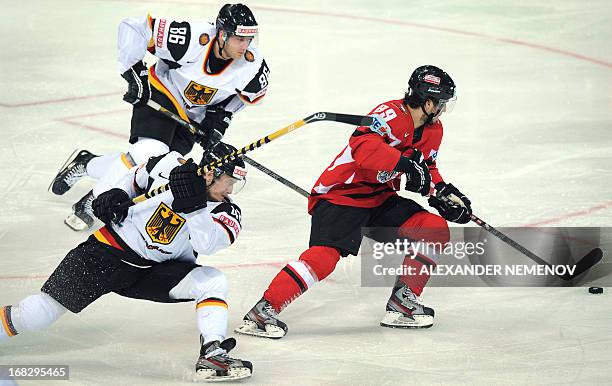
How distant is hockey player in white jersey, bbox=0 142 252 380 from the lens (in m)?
3.68

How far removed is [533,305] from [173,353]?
142cm

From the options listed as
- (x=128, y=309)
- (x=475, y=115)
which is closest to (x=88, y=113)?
(x=475, y=115)

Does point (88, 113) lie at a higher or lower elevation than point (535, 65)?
lower

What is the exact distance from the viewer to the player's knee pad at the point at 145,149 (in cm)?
489

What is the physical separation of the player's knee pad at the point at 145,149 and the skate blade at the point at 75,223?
0.47m

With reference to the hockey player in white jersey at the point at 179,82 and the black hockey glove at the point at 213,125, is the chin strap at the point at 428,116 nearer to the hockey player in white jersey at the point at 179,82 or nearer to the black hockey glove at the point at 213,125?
the hockey player in white jersey at the point at 179,82

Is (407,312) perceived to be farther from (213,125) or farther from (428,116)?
(213,125)

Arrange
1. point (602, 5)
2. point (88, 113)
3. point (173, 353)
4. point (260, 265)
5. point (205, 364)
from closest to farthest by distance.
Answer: point (205, 364), point (173, 353), point (260, 265), point (88, 113), point (602, 5)

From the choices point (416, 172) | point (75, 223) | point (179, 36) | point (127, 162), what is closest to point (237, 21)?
point (179, 36)

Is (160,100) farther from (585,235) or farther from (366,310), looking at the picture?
(585,235)

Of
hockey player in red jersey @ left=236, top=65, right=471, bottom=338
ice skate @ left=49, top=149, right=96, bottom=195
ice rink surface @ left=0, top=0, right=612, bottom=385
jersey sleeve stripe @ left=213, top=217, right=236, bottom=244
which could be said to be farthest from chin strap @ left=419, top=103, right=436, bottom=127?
ice skate @ left=49, top=149, right=96, bottom=195

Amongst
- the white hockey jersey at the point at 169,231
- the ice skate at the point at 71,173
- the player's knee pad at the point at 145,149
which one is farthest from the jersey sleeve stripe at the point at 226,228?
the ice skate at the point at 71,173

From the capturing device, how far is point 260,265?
4.82 meters

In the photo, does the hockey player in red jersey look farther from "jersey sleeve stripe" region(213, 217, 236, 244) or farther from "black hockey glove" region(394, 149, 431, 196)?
"jersey sleeve stripe" region(213, 217, 236, 244)
